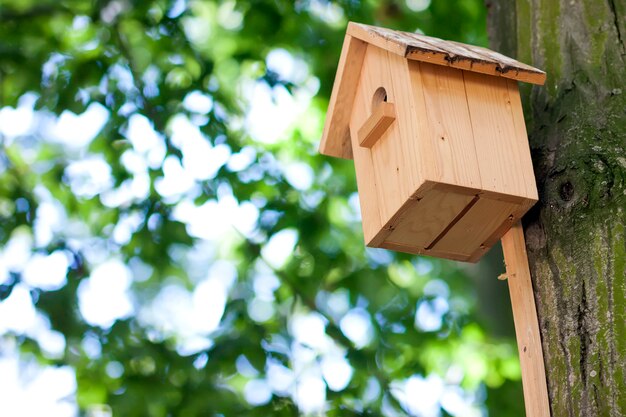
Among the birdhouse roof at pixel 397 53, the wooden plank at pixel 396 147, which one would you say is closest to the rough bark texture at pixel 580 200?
the birdhouse roof at pixel 397 53

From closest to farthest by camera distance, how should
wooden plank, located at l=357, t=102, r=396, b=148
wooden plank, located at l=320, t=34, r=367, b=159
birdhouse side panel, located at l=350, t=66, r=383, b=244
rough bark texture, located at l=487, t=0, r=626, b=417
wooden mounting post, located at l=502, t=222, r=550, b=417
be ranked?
rough bark texture, located at l=487, t=0, r=626, b=417, wooden mounting post, located at l=502, t=222, r=550, b=417, wooden plank, located at l=357, t=102, r=396, b=148, birdhouse side panel, located at l=350, t=66, r=383, b=244, wooden plank, located at l=320, t=34, r=367, b=159

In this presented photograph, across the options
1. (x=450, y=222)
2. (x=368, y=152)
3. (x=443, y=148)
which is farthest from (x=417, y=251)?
(x=443, y=148)

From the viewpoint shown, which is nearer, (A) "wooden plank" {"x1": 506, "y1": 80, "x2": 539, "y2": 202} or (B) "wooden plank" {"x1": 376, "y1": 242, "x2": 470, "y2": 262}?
(A) "wooden plank" {"x1": 506, "y1": 80, "x2": 539, "y2": 202}

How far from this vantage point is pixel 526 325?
7.17 feet

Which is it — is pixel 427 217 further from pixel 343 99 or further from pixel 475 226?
pixel 343 99

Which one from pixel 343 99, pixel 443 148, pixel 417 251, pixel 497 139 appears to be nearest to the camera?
pixel 443 148

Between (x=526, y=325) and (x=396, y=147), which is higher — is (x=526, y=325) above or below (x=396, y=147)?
below

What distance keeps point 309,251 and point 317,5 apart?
4.45ft

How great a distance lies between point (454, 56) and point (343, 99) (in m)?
0.57

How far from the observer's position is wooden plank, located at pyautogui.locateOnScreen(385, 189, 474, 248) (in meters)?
2.14

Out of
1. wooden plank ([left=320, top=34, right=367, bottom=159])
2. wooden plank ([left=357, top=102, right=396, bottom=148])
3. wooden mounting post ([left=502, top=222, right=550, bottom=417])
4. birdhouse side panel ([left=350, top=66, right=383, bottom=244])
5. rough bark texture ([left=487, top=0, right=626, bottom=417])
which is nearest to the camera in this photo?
rough bark texture ([left=487, top=0, right=626, bottom=417])

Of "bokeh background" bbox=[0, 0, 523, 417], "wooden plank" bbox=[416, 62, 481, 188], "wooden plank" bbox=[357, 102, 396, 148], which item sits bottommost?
"bokeh background" bbox=[0, 0, 523, 417]

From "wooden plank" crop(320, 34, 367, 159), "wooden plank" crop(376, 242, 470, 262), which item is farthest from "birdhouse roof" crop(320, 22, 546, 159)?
"wooden plank" crop(376, 242, 470, 262)

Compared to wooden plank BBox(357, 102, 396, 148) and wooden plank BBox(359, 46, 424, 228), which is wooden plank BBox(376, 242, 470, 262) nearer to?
wooden plank BBox(359, 46, 424, 228)
